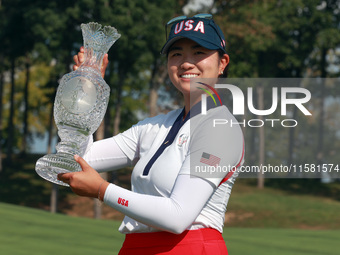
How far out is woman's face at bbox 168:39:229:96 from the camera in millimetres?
3137

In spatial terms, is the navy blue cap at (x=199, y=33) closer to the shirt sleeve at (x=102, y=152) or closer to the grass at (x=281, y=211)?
the shirt sleeve at (x=102, y=152)

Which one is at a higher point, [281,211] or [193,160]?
[193,160]

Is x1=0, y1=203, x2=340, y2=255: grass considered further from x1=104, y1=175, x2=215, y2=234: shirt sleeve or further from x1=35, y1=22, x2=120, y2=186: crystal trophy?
x1=104, y1=175, x2=215, y2=234: shirt sleeve

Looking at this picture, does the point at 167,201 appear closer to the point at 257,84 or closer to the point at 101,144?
the point at 101,144

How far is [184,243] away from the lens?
9.64 feet

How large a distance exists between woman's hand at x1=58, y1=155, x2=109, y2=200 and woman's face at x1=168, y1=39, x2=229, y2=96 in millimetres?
715

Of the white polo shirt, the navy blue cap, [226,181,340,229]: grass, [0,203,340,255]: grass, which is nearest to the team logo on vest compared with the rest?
the white polo shirt

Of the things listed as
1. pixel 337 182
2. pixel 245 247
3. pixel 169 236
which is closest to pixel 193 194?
pixel 169 236

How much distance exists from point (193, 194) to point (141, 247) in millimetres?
473

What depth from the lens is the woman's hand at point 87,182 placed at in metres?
2.81

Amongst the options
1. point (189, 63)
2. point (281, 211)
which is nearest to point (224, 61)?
point (189, 63)

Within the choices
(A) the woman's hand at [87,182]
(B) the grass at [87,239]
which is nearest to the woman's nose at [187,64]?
(A) the woman's hand at [87,182]

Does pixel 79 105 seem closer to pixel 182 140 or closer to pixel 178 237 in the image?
pixel 182 140

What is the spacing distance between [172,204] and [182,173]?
15cm
